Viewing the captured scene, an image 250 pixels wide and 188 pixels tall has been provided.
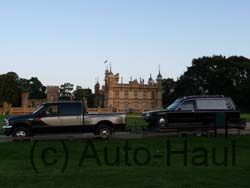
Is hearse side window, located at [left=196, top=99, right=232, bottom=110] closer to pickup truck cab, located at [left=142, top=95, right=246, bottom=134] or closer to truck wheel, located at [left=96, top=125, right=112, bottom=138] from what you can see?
pickup truck cab, located at [left=142, top=95, right=246, bottom=134]

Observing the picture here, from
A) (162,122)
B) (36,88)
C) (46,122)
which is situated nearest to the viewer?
(46,122)

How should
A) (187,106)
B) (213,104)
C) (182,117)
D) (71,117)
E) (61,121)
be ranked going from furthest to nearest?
(213,104)
(187,106)
(182,117)
(71,117)
(61,121)

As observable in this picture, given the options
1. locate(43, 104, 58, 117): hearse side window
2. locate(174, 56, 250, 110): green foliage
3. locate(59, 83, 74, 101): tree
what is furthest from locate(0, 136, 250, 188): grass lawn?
locate(59, 83, 74, 101): tree

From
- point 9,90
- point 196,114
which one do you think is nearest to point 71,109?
point 196,114

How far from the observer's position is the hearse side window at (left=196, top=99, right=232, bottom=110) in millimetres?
25391

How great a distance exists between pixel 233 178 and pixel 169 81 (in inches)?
4926

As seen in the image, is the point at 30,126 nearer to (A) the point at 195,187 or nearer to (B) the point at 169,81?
(A) the point at 195,187

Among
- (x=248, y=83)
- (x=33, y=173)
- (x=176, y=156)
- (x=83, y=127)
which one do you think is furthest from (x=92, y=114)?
(x=248, y=83)

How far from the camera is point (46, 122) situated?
75.6 feet

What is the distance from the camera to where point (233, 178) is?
1110cm

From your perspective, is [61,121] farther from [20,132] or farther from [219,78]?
[219,78]

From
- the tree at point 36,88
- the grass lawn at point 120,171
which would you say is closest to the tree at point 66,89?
the tree at point 36,88

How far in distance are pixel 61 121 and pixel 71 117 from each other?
1.60 ft

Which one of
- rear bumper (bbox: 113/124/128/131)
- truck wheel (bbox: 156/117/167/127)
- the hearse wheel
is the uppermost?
truck wheel (bbox: 156/117/167/127)
